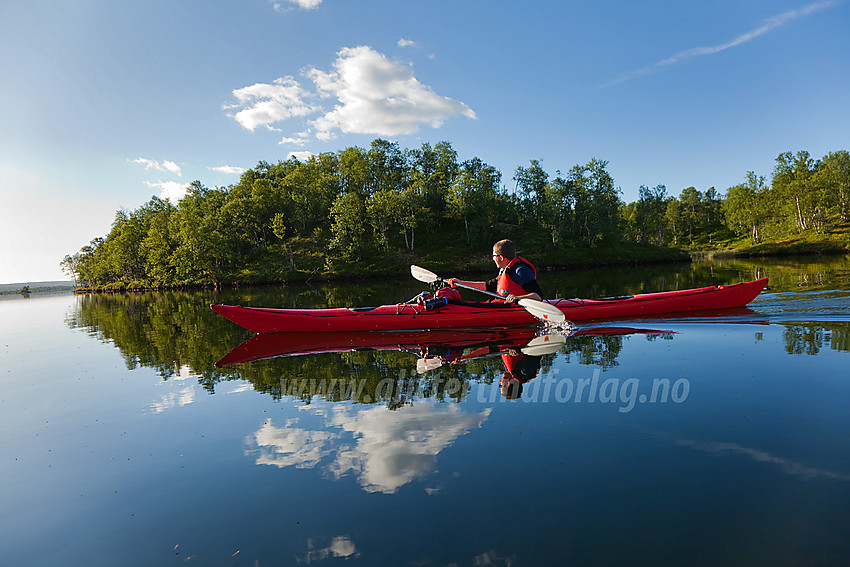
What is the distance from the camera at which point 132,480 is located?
494 cm

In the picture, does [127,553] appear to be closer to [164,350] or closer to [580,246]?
[164,350]

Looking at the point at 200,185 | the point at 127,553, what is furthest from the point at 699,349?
the point at 200,185

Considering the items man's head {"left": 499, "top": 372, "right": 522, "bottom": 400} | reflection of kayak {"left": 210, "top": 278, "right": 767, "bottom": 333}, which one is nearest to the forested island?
reflection of kayak {"left": 210, "top": 278, "right": 767, "bottom": 333}

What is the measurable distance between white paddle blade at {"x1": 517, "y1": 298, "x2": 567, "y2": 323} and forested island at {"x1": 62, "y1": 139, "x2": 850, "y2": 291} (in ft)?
144

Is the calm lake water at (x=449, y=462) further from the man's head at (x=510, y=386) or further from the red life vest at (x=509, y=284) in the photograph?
the red life vest at (x=509, y=284)

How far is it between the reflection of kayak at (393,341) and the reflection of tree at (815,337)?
2754 millimetres

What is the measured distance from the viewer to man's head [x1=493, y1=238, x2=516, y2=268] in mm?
11180

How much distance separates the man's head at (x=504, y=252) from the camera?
11180mm

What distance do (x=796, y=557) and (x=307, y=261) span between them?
198ft

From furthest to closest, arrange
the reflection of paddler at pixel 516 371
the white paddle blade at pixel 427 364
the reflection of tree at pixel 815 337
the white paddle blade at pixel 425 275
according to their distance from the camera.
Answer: the white paddle blade at pixel 425 275 → the white paddle blade at pixel 427 364 → the reflection of tree at pixel 815 337 → the reflection of paddler at pixel 516 371

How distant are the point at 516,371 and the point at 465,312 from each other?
14.3ft

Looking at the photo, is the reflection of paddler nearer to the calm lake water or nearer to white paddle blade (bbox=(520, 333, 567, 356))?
the calm lake water

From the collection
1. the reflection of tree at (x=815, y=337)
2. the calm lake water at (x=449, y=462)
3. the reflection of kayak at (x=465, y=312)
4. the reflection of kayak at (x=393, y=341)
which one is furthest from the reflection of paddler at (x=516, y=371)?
the reflection of tree at (x=815, y=337)

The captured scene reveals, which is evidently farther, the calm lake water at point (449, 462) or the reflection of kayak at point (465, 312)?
the reflection of kayak at point (465, 312)
